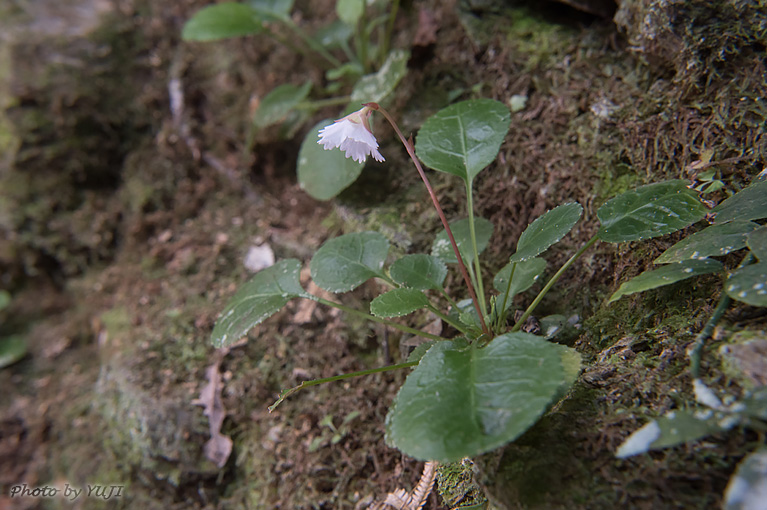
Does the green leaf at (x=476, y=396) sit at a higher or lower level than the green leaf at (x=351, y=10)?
lower

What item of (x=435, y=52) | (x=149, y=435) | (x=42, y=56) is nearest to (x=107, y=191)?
(x=42, y=56)

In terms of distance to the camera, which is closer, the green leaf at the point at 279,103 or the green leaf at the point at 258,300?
the green leaf at the point at 258,300

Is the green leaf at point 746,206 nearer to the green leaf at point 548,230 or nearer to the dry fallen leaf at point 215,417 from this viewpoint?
the green leaf at point 548,230

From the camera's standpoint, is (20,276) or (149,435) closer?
(149,435)

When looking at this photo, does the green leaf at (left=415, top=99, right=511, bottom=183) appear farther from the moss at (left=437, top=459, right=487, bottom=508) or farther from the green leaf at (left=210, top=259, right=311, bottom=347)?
the moss at (left=437, top=459, right=487, bottom=508)

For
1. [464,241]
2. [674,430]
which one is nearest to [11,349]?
[464,241]

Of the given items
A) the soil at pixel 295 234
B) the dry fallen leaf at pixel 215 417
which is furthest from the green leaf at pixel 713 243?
the dry fallen leaf at pixel 215 417

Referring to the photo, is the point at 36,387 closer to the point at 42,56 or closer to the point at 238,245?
the point at 238,245
